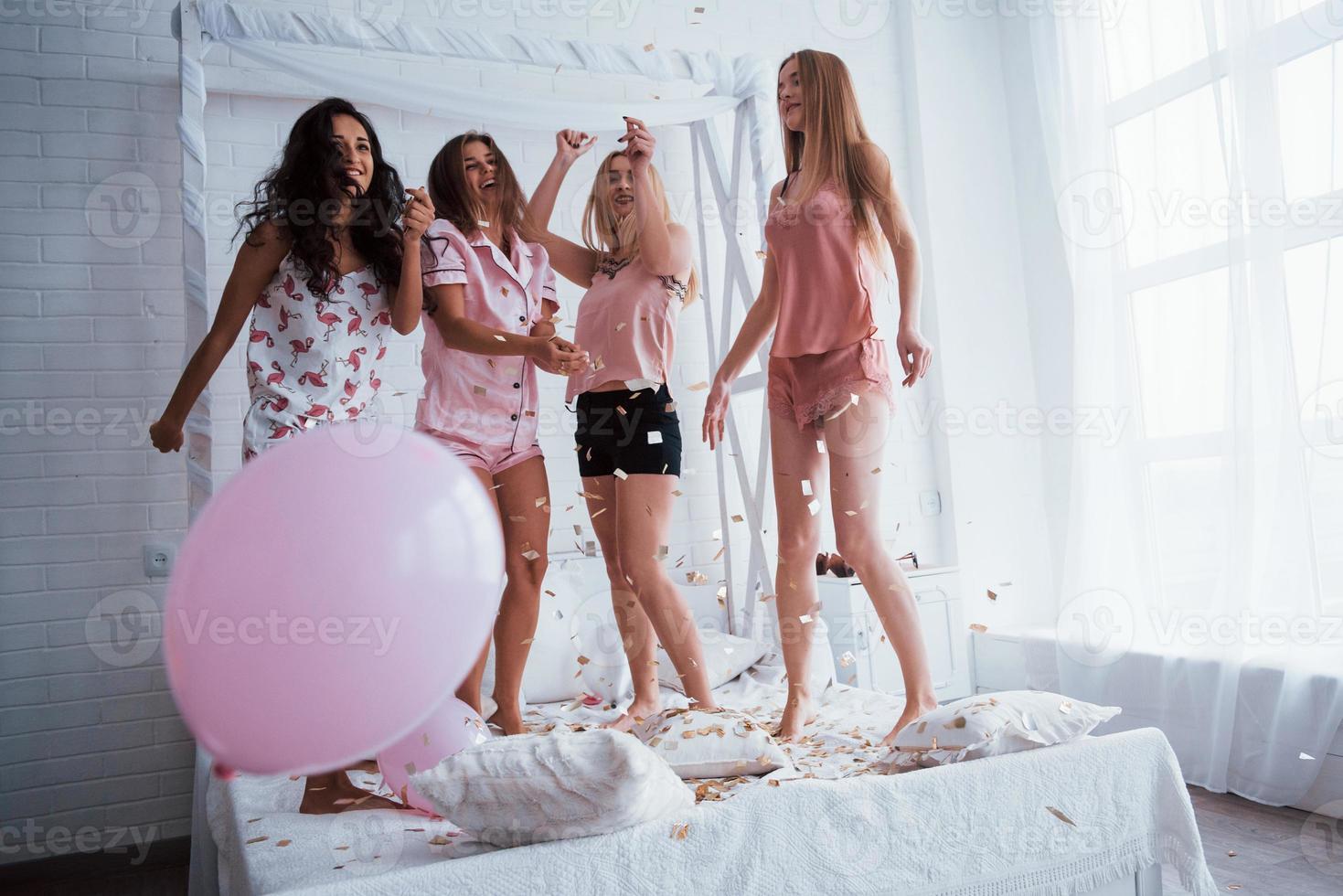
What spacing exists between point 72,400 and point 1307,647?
11.2ft

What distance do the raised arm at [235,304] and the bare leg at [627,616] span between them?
0.93 metres

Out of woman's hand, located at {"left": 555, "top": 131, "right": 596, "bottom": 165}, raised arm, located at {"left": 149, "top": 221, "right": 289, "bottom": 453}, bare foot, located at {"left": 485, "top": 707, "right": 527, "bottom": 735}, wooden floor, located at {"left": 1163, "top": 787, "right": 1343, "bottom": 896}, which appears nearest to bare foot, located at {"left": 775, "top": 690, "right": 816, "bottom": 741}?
bare foot, located at {"left": 485, "top": 707, "right": 527, "bottom": 735}

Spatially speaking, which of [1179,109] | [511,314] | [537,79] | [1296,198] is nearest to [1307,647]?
[1296,198]

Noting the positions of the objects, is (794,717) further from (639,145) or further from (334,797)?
(639,145)

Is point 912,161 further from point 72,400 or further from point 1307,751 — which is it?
point 72,400

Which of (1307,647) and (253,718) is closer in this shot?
(253,718)

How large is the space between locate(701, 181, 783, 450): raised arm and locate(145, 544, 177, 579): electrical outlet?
1539 mm

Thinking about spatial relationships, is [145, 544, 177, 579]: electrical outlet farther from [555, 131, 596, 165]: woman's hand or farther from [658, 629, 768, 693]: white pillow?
[555, 131, 596, 165]: woman's hand

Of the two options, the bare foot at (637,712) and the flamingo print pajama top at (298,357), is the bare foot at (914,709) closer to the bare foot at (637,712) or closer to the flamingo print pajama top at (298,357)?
the bare foot at (637,712)

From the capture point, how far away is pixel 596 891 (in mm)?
1275

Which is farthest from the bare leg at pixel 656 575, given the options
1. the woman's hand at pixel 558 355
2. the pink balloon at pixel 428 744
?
the pink balloon at pixel 428 744

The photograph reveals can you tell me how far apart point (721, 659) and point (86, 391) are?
6.31 ft

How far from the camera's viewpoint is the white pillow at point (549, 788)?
4.21 feet

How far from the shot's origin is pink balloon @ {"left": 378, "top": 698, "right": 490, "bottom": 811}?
1.70 metres
